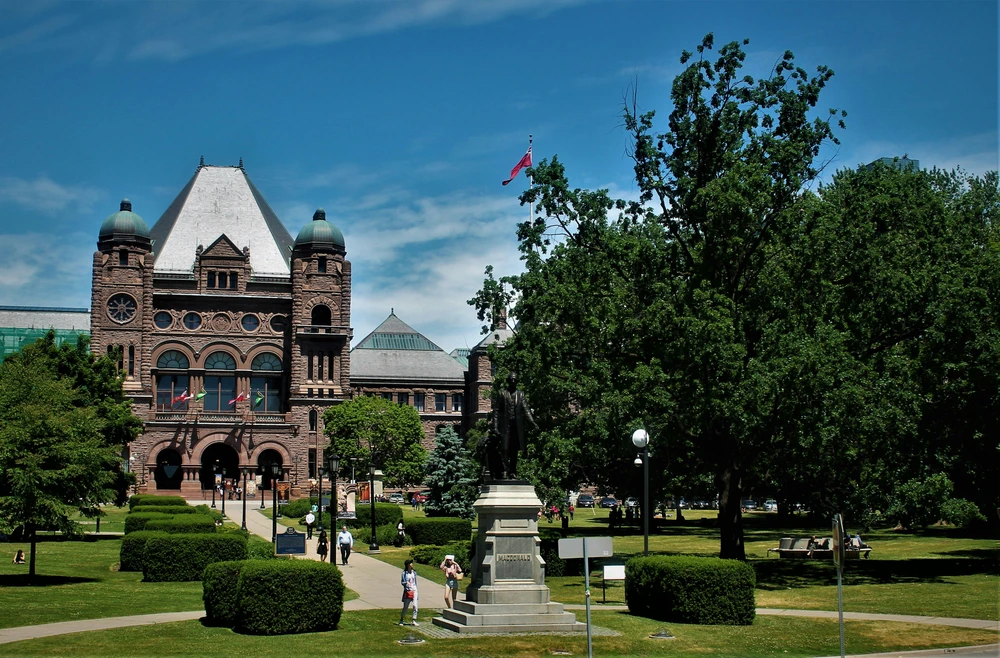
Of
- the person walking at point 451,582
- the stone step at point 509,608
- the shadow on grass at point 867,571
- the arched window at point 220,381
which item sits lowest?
the shadow on grass at point 867,571

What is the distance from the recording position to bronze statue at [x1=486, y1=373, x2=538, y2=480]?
75.8 ft

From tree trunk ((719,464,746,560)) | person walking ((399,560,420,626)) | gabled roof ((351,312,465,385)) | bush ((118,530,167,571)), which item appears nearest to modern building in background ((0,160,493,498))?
gabled roof ((351,312,465,385))

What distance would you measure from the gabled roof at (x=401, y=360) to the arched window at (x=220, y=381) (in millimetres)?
18816

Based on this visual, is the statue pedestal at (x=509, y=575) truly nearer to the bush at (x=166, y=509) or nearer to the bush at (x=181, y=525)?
the bush at (x=181, y=525)

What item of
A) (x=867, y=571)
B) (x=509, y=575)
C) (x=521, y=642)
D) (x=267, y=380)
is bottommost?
(x=867, y=571)

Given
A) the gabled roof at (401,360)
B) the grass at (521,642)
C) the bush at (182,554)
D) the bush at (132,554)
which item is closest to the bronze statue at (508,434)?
the grass at (521,642)

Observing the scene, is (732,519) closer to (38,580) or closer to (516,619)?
(516,619)

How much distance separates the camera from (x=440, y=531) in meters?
44.6

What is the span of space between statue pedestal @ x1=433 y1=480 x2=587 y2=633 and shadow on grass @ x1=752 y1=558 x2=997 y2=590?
11.4 meters

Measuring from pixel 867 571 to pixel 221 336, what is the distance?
6897cm

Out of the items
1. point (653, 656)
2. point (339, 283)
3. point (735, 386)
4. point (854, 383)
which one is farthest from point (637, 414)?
point (339, 283)

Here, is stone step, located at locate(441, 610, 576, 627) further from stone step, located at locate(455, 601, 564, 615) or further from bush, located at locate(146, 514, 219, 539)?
bush, located at locate(146, 514, 219, 539)

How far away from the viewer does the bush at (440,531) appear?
44.5 m

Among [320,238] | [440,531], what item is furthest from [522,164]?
[320,238]
